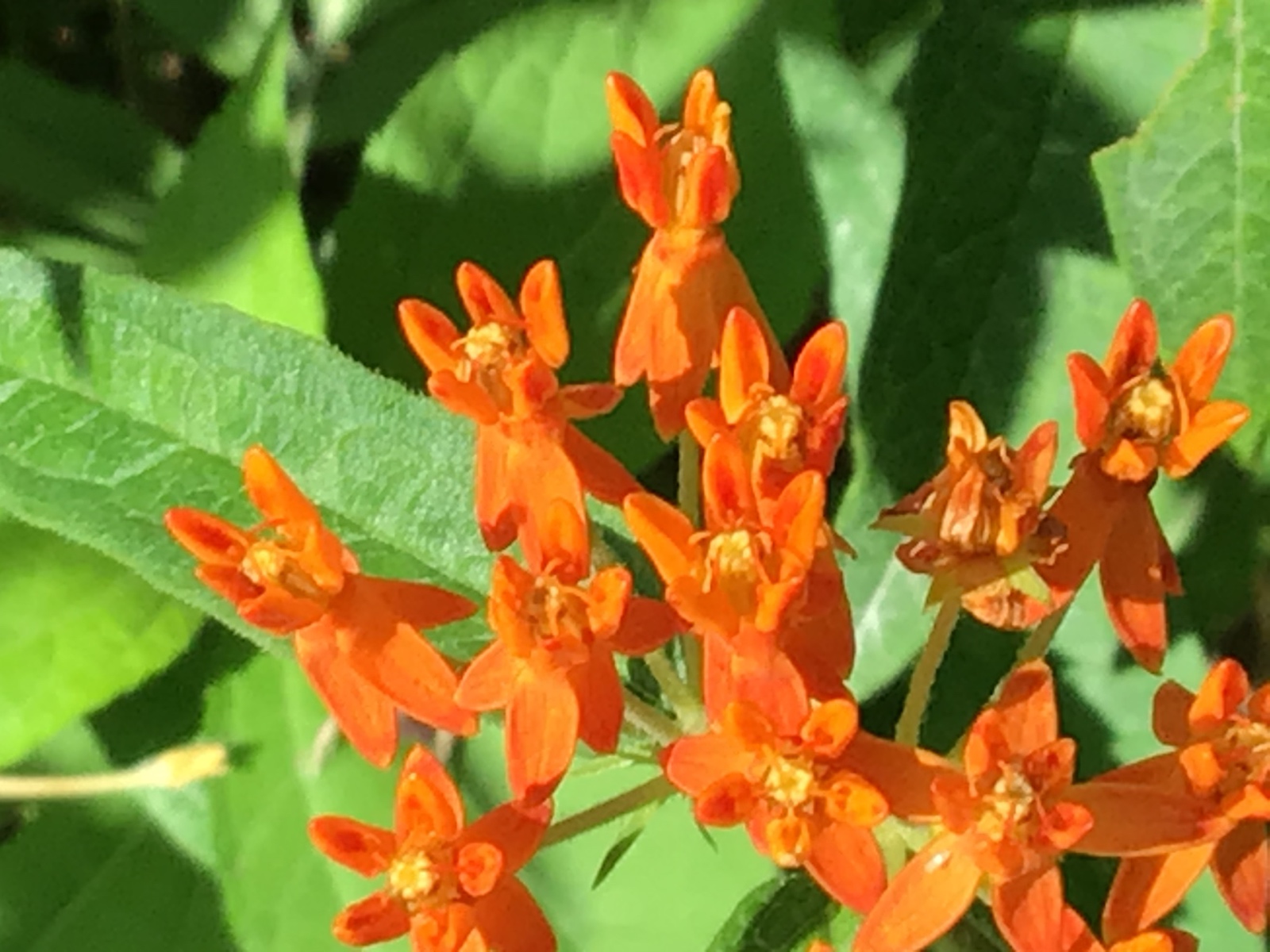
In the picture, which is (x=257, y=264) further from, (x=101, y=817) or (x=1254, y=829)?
(x=1254, y=829)

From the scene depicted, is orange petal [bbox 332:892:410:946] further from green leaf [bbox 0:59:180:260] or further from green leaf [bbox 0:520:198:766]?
green leaf [bbox 0:59:180:260]

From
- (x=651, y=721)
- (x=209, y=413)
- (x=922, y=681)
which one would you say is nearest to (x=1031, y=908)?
(x=922, y=681)

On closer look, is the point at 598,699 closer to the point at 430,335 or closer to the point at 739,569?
the point at 739,569

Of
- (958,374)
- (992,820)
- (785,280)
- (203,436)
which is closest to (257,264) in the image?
(203,436)

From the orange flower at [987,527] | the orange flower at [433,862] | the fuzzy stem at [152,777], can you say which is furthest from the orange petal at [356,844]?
the fuzzy stem at [152,777]

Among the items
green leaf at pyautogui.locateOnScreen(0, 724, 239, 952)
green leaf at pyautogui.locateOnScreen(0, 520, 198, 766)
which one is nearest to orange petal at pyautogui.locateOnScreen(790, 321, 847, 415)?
green leaf at pyautogui.locateOnScreen(0, 520, 198, 766)

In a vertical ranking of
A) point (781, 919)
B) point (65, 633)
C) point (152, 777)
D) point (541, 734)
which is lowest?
point (152, 777)
